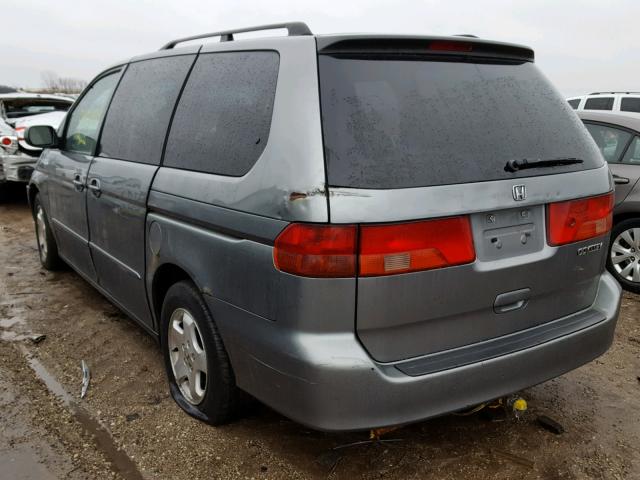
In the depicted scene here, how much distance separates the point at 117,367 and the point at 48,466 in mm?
933

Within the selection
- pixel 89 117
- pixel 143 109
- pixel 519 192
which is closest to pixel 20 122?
pixel 89 117

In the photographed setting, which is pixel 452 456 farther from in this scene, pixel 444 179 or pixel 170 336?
pixel 170 336

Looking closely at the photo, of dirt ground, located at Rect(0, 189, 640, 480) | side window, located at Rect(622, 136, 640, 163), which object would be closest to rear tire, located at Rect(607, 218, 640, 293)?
side window, located at Rect(622, 136, 640, 163)

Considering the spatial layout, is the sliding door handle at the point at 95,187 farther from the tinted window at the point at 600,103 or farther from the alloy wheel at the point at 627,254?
the tinted window at the point at 600,103

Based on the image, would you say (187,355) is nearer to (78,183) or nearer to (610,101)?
(78,183)

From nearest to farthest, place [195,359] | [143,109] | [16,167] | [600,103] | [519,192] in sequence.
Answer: [519,192] < [195,359] < [143,109] < [16,167] < [600,103]

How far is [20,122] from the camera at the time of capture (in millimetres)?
8812

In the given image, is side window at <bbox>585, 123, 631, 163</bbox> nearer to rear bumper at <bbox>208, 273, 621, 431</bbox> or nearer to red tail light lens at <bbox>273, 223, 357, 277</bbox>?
rear bumper at <bbox>208, 273, 621, 431</bbox>

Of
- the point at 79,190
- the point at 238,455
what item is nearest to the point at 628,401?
the point at 238,455

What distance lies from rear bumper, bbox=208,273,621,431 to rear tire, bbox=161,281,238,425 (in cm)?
22

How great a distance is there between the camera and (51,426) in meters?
→ 2.84

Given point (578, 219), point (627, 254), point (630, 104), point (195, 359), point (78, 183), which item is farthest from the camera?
point (630, 104)

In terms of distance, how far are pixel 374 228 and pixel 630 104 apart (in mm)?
11953

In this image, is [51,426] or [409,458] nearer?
[409,458]
